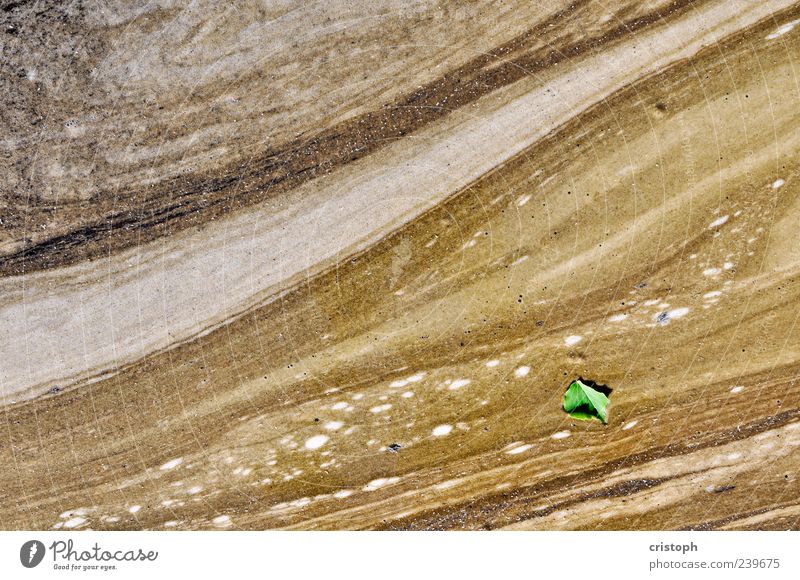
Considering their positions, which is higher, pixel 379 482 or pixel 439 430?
pixel 439 430

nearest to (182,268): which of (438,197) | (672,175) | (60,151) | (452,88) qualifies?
(60,151)

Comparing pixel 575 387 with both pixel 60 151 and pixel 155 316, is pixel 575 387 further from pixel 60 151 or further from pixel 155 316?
pixel 60 151

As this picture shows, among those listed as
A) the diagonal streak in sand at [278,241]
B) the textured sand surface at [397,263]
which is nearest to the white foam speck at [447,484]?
the textured sand surface at [397,263]
